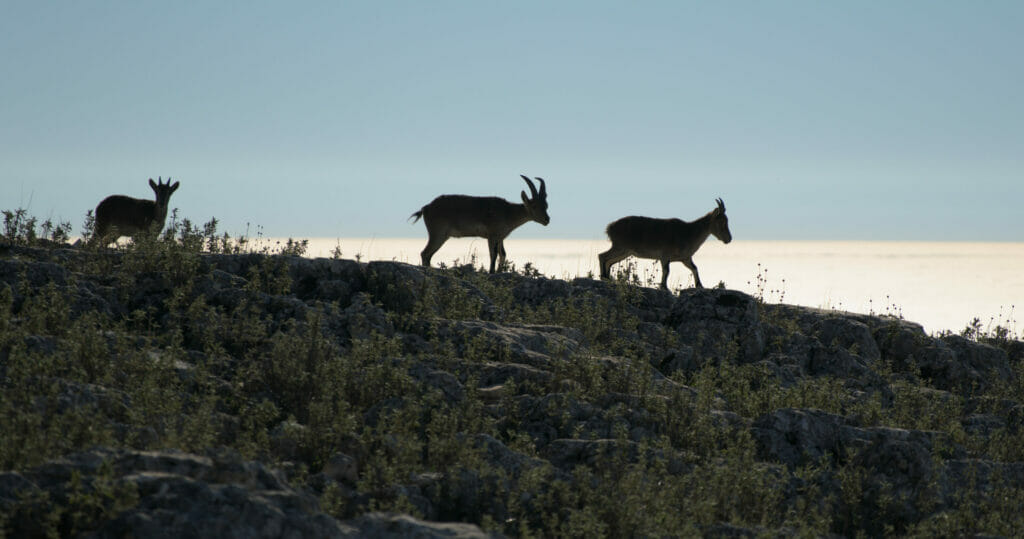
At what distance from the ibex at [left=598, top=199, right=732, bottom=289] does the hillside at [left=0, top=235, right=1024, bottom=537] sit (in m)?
8.09

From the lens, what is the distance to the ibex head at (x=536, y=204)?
71.7 feet

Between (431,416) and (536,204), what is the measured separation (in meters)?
14.1

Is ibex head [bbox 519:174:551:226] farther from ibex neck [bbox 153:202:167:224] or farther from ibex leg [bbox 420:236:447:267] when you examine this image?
ibex neck [bbox 153:202:167:224]

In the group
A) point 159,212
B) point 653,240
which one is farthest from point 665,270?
point 159,212

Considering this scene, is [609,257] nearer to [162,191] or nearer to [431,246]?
[431,246]

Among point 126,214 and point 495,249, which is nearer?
point 126,214

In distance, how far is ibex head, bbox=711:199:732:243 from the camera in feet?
73.7

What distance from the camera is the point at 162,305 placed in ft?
32.6

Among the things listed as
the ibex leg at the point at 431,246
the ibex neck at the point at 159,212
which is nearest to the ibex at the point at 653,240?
the ibex leg at the point at 431,246

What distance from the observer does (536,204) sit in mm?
21906

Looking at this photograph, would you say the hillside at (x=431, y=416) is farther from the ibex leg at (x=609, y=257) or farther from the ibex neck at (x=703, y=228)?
the ibex neck at (x=703, y=228)

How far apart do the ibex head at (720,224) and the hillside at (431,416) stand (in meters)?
9.53

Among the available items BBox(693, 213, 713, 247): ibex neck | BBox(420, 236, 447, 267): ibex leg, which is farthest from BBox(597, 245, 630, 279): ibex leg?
BBox(420, 236, 447, 267): ibex leg

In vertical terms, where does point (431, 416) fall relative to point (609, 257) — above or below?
below
